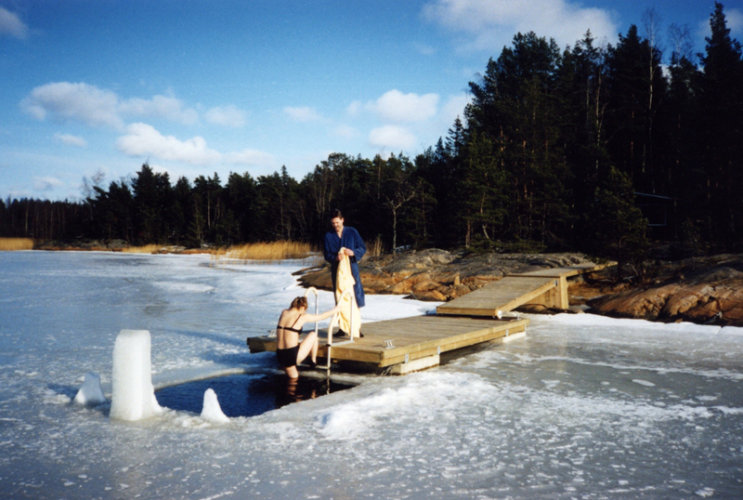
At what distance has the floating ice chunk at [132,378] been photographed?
4.54 m

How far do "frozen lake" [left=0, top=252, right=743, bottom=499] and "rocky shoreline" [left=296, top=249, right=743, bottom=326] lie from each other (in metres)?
2.65

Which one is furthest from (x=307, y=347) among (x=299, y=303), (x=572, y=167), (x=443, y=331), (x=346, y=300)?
(x=572, y=167)

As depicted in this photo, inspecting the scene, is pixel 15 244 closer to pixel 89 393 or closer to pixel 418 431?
pixel 89 393

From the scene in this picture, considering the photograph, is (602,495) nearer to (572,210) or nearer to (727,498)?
(727,498)

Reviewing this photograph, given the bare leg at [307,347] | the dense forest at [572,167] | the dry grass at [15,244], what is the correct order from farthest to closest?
the dry grass at [15,244] → the dense forest at [572,167] → the bare leg at [307,347]

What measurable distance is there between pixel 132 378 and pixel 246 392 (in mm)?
1586

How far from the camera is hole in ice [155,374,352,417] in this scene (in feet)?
17.5

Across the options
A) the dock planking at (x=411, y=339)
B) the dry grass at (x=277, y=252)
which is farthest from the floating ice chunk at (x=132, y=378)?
the dry grass at (x=277, y=252)

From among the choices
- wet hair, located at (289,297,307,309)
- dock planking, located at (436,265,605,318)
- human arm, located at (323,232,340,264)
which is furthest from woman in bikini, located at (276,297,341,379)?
dock planking, located at (436,265,605,318)

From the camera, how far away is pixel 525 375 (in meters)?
6.56

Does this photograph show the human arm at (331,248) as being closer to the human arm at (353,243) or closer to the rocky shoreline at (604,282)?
the human arm at (353,243)

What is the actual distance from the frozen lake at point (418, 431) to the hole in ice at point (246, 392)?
27 cm

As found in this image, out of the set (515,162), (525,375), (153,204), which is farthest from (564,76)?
(153,204)

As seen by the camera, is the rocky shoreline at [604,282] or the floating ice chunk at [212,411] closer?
the floating ice chunk at [212,411]
